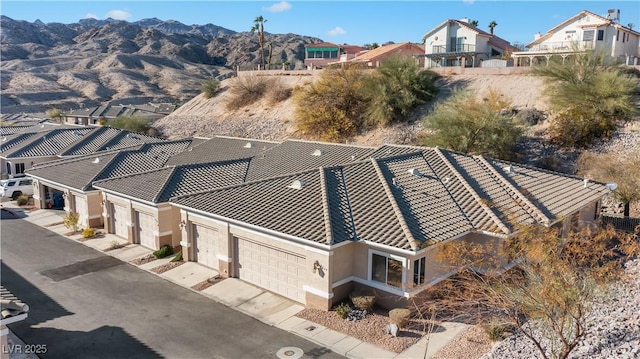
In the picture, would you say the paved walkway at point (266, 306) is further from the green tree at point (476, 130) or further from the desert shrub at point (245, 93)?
the desert shrub at point (245, 93)

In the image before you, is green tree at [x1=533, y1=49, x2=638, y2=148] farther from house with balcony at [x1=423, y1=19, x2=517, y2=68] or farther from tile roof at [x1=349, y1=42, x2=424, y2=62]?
tile roof at [x1=349, y1=42, x2=424, y2=62]

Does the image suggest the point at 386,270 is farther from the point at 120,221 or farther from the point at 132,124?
the point at 132,124

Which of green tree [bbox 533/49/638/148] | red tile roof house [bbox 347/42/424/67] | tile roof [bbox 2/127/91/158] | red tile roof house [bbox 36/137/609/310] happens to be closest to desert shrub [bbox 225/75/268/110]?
red tile roof house [bbox 347/42/424/67]

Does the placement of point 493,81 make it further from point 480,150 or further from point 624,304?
point 624,304

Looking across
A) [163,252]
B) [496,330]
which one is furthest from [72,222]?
[496,330]

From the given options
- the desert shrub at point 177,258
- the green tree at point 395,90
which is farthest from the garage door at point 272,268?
the green tree at point 395,90

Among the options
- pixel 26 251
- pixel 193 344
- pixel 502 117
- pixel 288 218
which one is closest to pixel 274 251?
pixel 288 218
